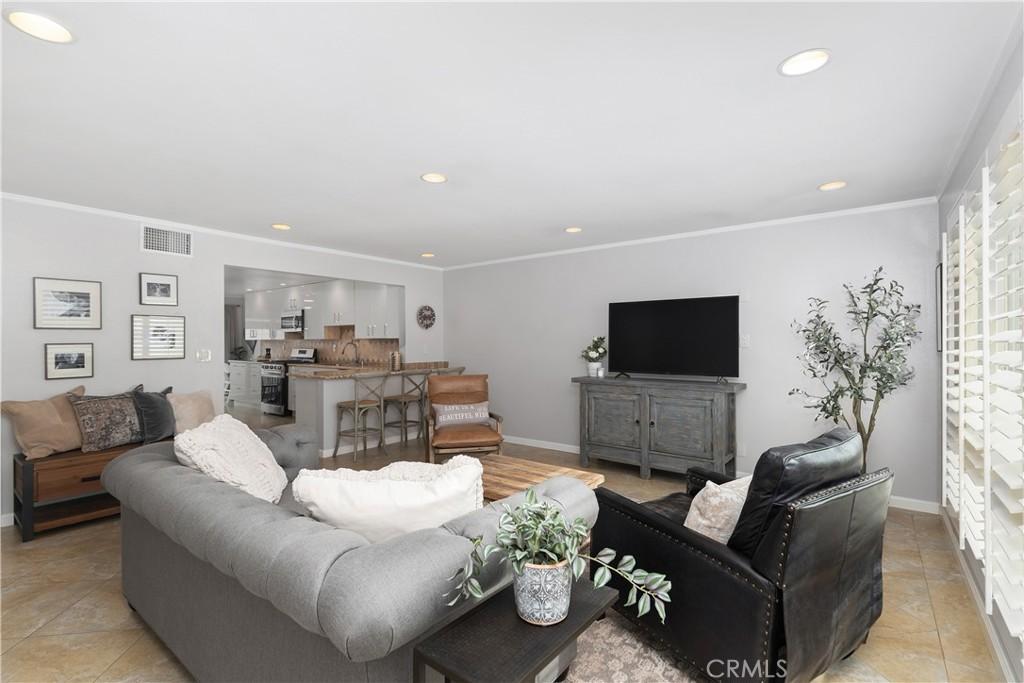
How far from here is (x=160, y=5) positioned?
1.54 meters

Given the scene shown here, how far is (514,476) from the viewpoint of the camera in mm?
3154

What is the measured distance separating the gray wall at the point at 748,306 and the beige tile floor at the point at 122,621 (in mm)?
1007

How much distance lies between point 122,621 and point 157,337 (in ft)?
8.78

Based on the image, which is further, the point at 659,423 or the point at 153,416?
the point at 659,423

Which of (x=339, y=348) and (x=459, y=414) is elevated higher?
(x=339, y=348)

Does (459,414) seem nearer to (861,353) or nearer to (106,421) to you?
(106,421)

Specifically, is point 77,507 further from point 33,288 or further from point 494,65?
point 494,65

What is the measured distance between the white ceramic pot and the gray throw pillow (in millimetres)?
3819

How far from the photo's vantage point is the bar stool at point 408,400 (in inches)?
242

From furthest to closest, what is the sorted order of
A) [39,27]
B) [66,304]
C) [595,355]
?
[595,355]
[66,304]
[39,27]

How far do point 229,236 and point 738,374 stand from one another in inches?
197

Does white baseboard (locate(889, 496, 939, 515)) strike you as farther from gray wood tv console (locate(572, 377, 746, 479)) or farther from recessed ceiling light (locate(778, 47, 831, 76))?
recessed ceiling light (locate(778, 47, 831, 76))

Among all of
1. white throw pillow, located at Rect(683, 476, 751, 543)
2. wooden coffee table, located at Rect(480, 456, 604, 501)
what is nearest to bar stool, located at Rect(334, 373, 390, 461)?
wooden coffee table, located at Rect(480, 456, 604, 501)

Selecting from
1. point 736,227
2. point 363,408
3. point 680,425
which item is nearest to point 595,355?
point 680,425
